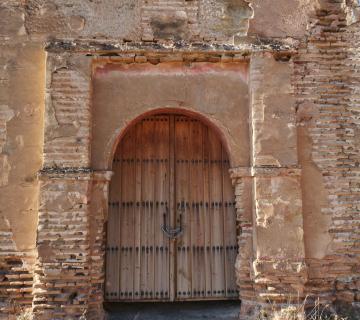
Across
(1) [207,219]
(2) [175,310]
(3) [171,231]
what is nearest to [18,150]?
(3) [171,231]

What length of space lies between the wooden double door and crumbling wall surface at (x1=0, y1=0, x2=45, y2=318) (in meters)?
1.03

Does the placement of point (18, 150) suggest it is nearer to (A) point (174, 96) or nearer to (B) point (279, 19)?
(A) point (174, 96)

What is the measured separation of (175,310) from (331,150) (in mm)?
2939

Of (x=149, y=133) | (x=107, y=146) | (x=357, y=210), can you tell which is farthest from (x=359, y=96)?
(x=107, y=146)

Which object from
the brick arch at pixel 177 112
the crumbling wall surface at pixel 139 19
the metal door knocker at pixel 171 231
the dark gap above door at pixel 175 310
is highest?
the crumbling wall surface at pixel 139 19

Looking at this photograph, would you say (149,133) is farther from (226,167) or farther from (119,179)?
(226,167)

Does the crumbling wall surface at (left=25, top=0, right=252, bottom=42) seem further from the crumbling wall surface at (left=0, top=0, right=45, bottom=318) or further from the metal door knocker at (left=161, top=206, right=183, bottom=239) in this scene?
the metal door knocker at (left=161, top=206, right=183, bottom=239)

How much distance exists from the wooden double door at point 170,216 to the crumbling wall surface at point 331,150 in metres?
1.10

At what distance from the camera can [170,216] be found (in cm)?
551

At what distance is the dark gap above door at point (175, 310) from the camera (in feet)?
16.9

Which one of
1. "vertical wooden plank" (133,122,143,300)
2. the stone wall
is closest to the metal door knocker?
"vertical wooden plank" (133,122,143,300)

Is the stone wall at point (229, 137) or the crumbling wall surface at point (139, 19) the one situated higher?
the crumbling wall surface at point (139, 19)

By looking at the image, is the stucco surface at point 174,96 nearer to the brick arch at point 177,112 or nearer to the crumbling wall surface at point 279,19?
the brick arch at point 177,112

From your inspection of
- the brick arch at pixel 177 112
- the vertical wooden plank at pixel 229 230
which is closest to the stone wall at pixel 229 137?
the brick arch at pixel 177 112
